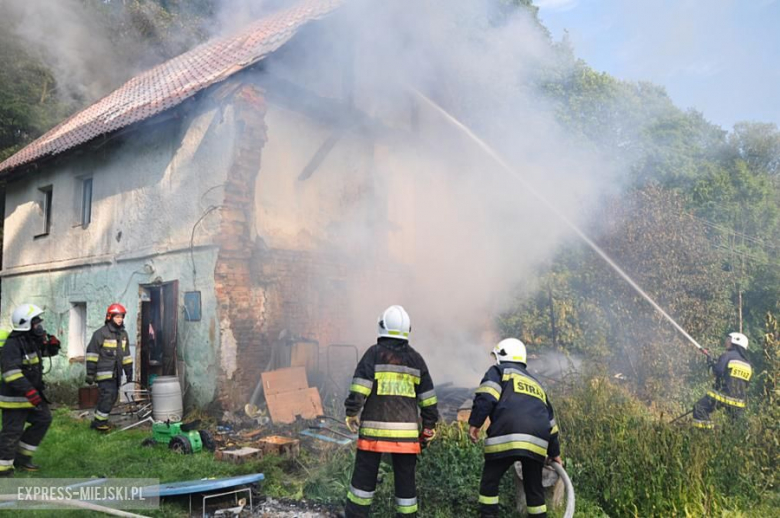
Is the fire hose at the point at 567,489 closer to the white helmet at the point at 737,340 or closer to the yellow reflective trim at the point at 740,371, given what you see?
the yellow reflective trim at the point at 740,371

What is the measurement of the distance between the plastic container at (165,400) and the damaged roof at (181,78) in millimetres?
4459

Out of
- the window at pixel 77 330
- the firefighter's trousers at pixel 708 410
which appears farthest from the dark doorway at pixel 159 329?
the firefighter's trousers at pixel 708 410

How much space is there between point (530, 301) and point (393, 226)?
402 centimetres

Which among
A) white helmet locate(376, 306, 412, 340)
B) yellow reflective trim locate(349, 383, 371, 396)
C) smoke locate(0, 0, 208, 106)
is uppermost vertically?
smoke locate(0, 0, 208, 106)

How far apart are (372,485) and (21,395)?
392cm

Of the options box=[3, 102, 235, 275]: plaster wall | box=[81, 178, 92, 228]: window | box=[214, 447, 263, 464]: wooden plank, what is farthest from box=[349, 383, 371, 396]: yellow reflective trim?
box=[81, 178, 92, 228]: window

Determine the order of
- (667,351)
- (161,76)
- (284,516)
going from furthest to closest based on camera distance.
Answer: (161,76) < (667,351) < (284,516)

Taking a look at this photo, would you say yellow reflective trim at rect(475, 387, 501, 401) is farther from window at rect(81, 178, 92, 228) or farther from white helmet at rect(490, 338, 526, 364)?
window at rect(81, 178, 92, 228)

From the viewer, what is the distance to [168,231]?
997 cm

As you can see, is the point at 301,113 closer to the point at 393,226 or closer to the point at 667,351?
the point at 393,226

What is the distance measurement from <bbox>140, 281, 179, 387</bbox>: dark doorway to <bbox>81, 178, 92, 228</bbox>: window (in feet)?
10.4

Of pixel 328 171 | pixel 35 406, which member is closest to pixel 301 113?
pixel 328 171

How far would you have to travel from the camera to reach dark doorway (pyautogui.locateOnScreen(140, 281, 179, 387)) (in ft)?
31.8

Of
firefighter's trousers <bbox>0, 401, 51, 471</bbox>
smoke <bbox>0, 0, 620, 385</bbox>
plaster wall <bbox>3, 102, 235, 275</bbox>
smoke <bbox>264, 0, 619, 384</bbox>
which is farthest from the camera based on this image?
smoke <bbox>264, 0, 619, 384</bbox>
